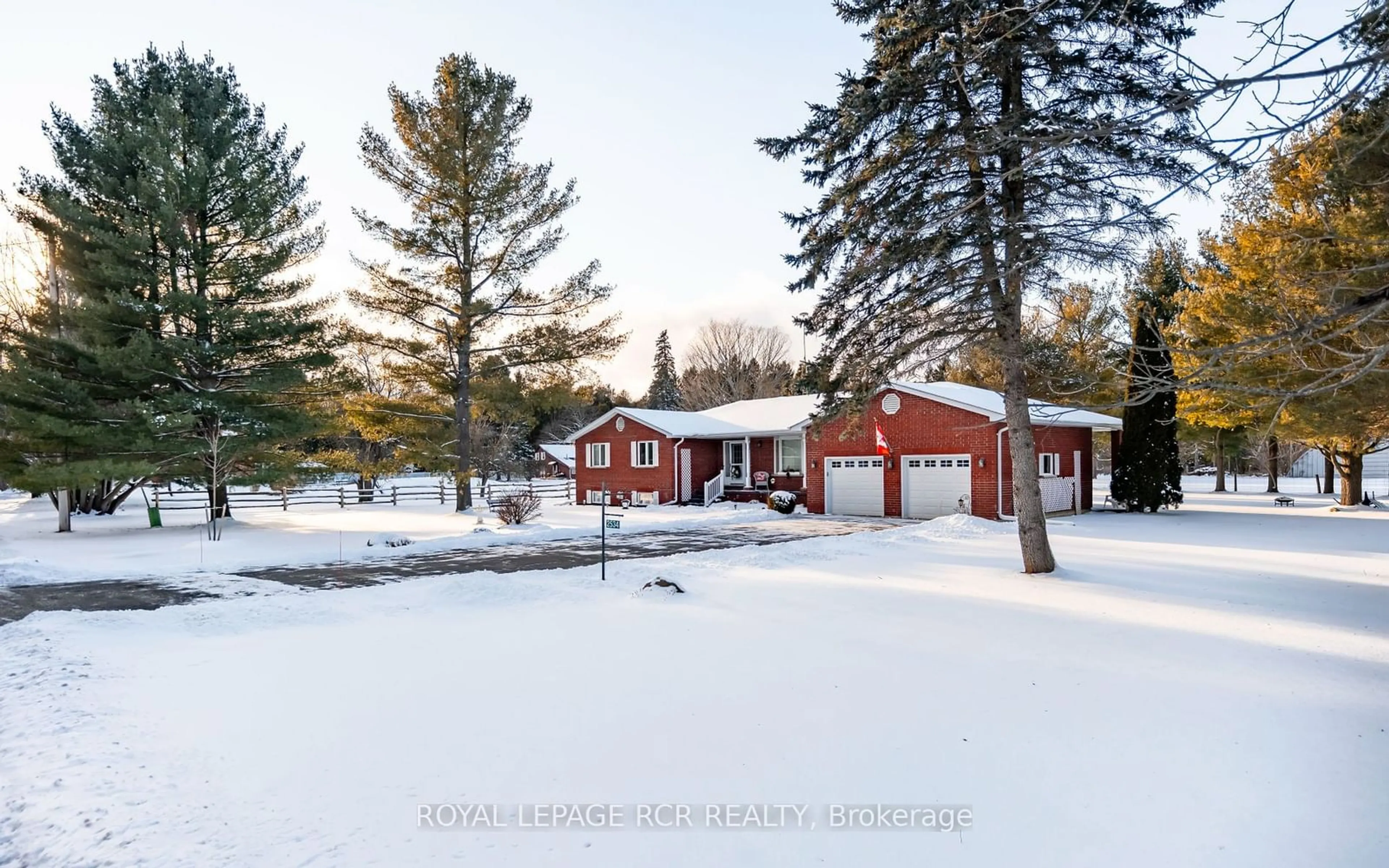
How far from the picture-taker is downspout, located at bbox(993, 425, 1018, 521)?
67.2ft

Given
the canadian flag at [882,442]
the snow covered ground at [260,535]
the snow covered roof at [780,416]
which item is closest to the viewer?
the snow covered ground at [260,535]

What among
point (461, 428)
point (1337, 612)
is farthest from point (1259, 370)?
point (461, 428)

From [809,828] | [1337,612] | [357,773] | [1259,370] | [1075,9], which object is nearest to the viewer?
[809,828]

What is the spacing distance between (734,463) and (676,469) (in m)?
2.54

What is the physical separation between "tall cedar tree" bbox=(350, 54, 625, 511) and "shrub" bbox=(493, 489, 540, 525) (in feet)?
12.1

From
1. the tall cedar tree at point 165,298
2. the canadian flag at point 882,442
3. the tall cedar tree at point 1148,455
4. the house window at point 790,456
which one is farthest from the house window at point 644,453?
the tall cedar tree at point 1148,455

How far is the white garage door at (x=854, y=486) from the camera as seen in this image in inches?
926

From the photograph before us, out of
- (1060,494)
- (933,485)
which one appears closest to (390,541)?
(933,485)

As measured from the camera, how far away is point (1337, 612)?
331 inches

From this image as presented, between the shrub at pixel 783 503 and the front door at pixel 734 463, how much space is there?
4.21m

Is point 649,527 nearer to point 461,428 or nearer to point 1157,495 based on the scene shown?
point 461,428

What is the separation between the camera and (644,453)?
2903 centimetres

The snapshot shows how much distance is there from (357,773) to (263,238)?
20068 mm

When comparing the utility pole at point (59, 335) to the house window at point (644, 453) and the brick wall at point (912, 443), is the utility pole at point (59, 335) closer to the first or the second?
the house window at point (644, 453)
